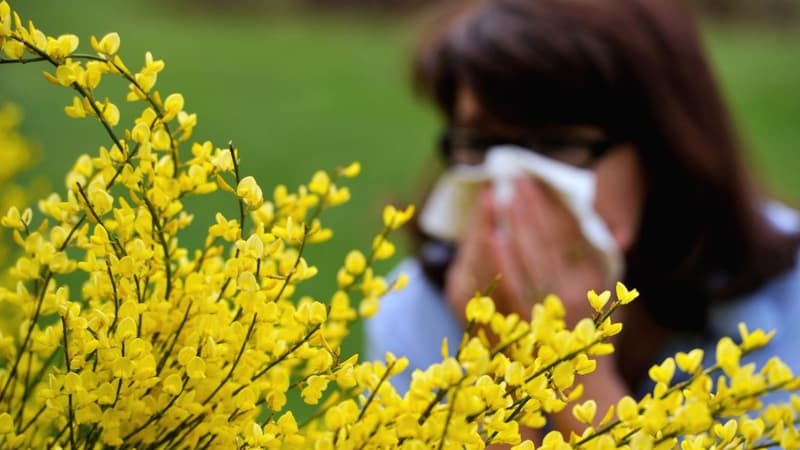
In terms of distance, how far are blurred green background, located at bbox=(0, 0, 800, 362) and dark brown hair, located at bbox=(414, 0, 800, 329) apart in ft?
5.19

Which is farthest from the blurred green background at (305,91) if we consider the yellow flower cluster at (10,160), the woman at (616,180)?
the yellow flower cluster at (10,160)

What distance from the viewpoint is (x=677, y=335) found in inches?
56.9

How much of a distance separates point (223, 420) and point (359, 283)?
0.13 m

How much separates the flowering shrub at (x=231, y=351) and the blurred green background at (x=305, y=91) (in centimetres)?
230

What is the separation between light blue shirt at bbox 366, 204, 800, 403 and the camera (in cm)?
141

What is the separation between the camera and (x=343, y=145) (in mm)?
4969

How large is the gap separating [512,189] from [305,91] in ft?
15.5

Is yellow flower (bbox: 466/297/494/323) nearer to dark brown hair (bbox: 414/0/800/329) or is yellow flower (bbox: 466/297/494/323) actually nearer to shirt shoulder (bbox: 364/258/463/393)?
dark brown hair (bbox: 414/0/800/329)

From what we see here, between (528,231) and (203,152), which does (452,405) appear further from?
(528,231)

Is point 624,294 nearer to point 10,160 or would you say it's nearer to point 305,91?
point 10,160

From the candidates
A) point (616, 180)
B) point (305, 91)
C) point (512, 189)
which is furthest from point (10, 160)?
point (305, 91)

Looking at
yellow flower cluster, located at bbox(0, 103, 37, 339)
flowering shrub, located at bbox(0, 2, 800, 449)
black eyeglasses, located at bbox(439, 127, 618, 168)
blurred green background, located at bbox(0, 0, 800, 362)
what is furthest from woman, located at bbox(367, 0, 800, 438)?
blurred green background, located at bbox(0, 0, 800, 362)

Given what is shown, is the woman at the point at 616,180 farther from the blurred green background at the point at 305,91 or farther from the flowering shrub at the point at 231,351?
the blurred green background at the point at 305,91

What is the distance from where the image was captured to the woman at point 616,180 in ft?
3.94
